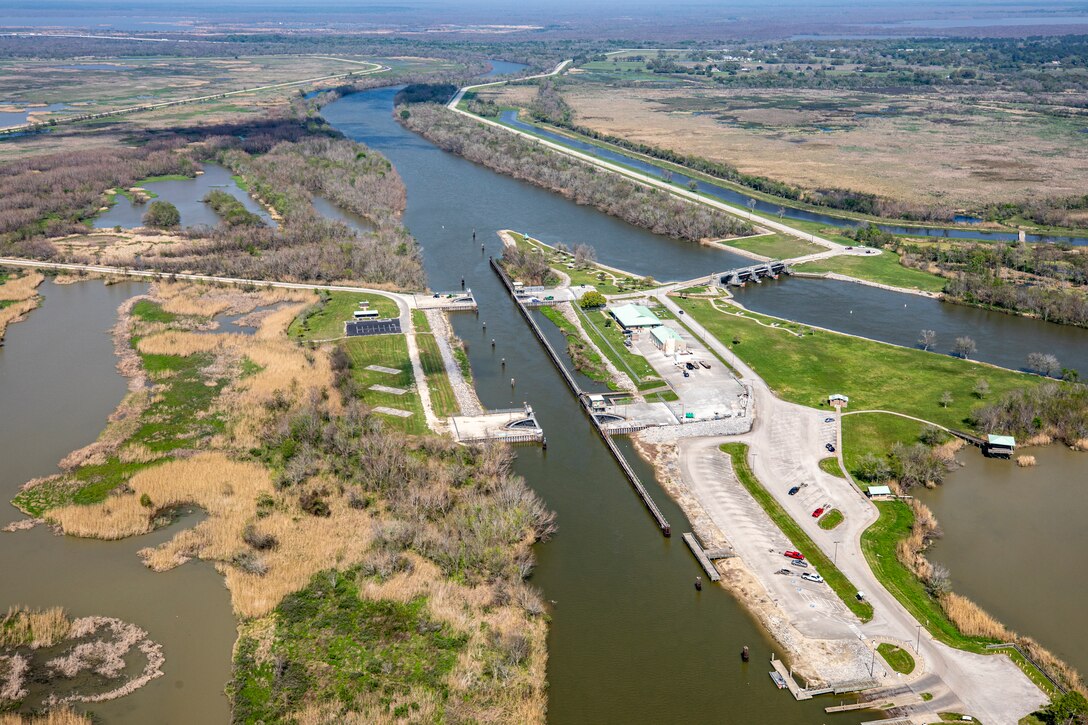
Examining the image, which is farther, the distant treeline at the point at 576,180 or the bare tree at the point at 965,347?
the distant treeline at the point at 576,180

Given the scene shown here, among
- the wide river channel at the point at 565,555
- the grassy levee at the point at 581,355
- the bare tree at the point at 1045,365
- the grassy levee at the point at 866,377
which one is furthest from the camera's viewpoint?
the bare tree at the point at 1045,365

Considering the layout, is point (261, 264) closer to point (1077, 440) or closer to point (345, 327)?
point (345, 327)

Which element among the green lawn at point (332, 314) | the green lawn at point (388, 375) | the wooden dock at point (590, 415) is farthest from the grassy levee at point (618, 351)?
the green lawn at point (332, 314)

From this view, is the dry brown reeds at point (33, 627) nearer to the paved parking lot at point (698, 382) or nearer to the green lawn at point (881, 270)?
the paved parking lot at point (698, 382)

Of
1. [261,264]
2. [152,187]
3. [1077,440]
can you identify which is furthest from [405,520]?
[152,187]

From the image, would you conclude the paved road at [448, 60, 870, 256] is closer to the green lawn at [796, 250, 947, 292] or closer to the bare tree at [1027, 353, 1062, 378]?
the green lawn at [796, 250, 947, 292]

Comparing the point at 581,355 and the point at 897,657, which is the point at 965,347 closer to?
the point at 581,355
